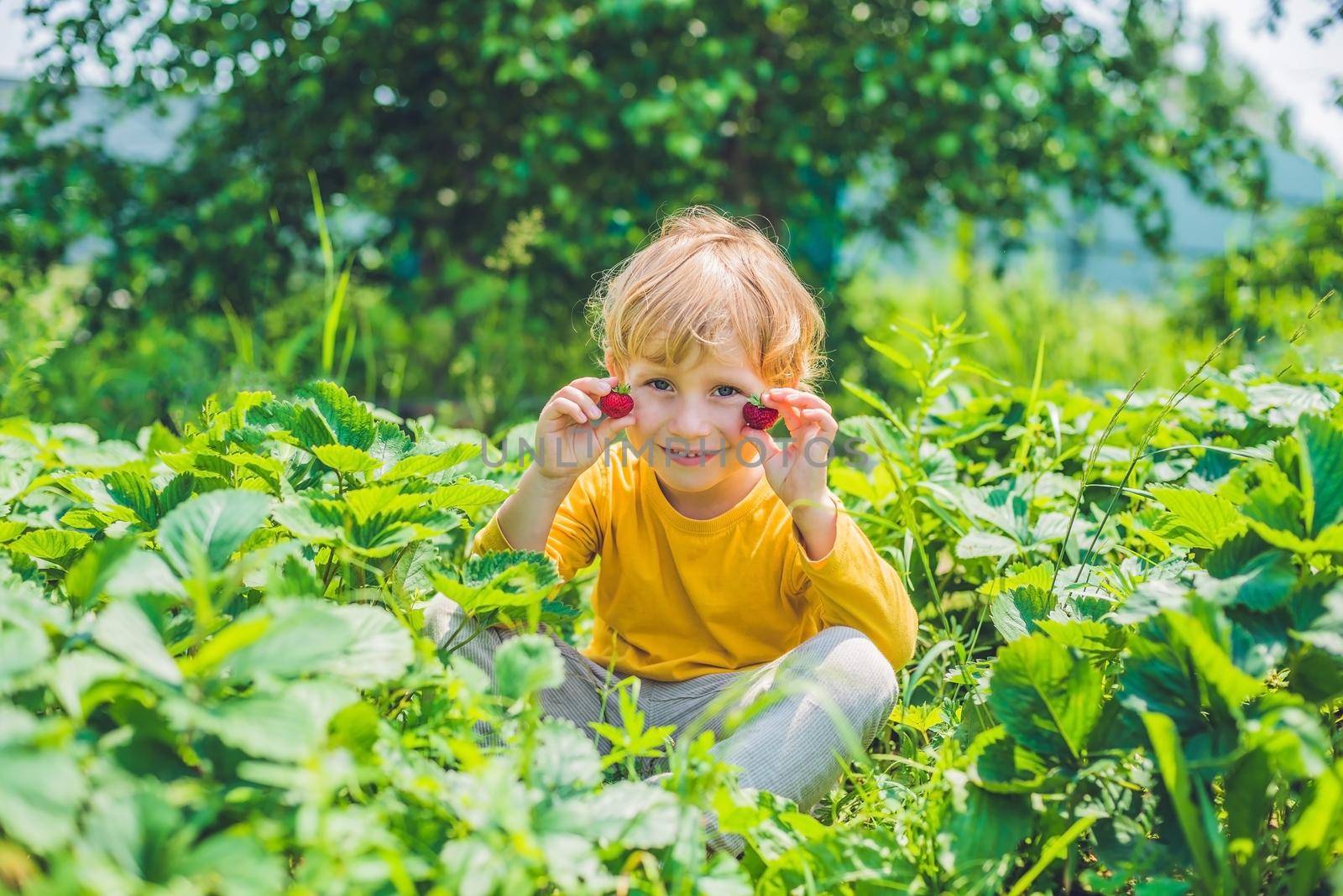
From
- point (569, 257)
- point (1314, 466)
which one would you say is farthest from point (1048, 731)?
point (569, 257)

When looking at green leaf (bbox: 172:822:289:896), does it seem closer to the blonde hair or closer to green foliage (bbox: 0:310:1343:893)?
green foliage (bbox: 0:310:1343:893)

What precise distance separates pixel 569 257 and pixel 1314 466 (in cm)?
264

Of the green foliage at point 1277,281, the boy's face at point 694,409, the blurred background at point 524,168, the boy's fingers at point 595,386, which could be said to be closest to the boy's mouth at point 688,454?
the boy's face at point 694,409

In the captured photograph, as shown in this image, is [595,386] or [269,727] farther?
[595,386]

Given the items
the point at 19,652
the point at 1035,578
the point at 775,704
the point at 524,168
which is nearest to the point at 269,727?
the point at 19,652

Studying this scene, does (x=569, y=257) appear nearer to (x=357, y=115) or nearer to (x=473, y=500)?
(x=357, y=115)

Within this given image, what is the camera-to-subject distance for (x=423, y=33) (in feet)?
10.5

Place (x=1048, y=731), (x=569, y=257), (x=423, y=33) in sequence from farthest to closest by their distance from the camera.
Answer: (x=569, y=257) < (x=423, y=33) < (x=1048, y=731)

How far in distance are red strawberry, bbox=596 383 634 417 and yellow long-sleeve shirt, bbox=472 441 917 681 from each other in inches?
4.9

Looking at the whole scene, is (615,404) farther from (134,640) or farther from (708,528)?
(134,640)

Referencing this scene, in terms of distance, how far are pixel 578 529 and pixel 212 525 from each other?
75 centimetres

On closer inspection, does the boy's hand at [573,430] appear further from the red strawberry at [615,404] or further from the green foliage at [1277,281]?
the green foliage at [1277,281]

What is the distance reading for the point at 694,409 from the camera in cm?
151

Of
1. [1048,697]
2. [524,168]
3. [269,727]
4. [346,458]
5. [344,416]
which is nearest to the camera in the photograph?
[269,727]
